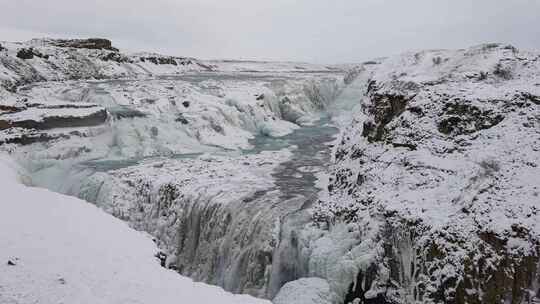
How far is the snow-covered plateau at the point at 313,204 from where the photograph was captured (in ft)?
24.1

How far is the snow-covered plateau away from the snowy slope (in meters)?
0.04

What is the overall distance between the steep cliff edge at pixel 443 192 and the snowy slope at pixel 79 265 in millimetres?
3196

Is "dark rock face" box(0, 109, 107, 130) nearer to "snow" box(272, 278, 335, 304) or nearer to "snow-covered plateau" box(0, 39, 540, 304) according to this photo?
"snow-covered plateau" box(0, 39, 540, 304)

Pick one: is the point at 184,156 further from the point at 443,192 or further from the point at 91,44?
the point at 91,44

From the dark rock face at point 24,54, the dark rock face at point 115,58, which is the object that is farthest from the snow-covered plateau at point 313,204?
the dark rock face at point 115,58

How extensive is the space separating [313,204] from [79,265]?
22.9 feet

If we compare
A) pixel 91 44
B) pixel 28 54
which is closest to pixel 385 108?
pixel 28 54

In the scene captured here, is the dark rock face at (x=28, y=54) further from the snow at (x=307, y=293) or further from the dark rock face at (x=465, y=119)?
the dark rock face at (x=465, y=119)

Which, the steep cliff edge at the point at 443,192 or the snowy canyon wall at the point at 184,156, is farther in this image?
the snowy canyon wall at the point at 184,156

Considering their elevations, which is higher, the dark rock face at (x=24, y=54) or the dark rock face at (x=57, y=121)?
the dark rock face at (x=24, y=54)

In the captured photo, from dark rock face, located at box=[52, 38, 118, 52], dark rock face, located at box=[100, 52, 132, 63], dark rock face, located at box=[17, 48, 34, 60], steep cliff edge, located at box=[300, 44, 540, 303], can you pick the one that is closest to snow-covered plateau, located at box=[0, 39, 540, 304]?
steep cliff edge, located at box=[300, 44, 540, 303]

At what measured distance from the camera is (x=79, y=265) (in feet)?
22.7

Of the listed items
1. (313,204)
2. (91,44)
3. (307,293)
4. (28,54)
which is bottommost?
(307,293)

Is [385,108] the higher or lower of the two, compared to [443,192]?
higher
